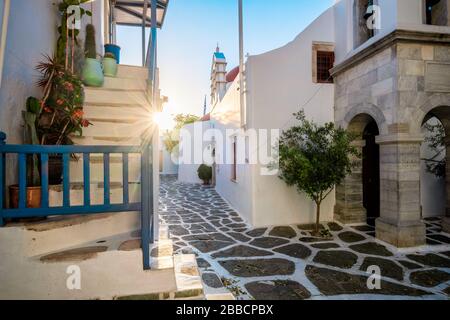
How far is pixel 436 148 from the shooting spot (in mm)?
7492

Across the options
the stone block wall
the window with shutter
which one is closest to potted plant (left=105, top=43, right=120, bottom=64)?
the window with shutter

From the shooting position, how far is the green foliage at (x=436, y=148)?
7191 millimetres

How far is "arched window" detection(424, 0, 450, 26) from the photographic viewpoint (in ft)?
17.7

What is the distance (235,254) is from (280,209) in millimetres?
2340

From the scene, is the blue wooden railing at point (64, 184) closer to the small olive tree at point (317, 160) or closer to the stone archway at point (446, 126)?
the small olive tree at point (317, 160)

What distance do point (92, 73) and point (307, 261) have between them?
201 inches

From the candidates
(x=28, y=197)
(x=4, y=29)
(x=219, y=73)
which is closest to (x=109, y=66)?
(x=4, y=29)

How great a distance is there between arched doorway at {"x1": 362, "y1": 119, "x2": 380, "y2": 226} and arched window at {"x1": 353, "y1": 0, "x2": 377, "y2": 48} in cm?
234

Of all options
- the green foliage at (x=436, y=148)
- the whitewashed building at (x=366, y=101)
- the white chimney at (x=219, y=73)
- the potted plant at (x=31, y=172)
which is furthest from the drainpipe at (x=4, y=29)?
the white chimney at (x=219, y=73)

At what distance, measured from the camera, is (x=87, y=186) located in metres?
2.14

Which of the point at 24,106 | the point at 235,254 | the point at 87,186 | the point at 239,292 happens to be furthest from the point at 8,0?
the point at 235,254

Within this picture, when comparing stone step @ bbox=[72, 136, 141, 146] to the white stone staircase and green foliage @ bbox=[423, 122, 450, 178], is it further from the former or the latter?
green foliage @ bbox=[423, 122, 450, 178]

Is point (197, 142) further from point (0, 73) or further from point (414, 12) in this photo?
point (0, 73)
